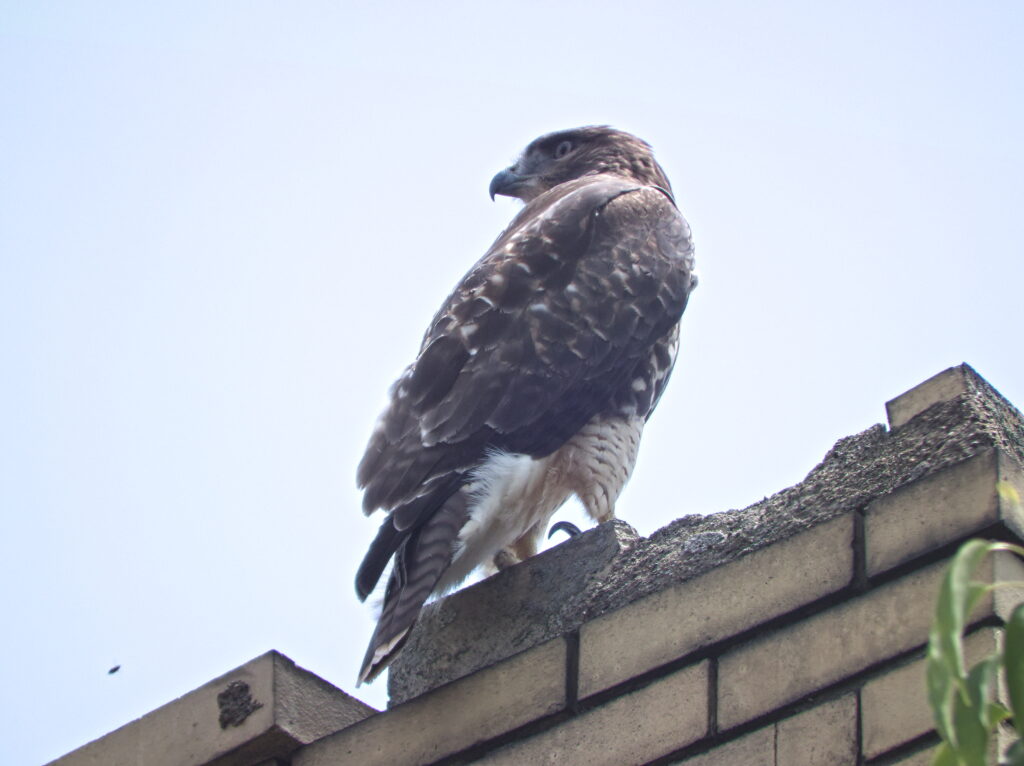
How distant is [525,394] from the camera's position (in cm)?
436

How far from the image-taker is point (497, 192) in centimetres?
656

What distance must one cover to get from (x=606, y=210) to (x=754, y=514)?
2406mm

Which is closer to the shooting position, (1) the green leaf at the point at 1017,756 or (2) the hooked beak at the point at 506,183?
(1) the green leaf at the point at 1017,756

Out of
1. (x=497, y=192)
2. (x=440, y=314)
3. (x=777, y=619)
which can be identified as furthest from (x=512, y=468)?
(x=497, y=192)

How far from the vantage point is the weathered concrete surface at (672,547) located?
2.70 meters

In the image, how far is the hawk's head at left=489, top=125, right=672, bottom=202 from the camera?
255 inches

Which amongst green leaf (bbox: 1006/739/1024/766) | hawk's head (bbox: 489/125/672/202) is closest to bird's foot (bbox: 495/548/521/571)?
hawk's head (bbox: 489/125/672/202)

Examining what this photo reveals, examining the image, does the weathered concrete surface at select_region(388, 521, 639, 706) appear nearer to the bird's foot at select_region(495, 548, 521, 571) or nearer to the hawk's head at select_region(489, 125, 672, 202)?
the bird's foot at select_region(495, 548, 521, 571)

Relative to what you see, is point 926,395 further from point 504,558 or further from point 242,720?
point 504,558

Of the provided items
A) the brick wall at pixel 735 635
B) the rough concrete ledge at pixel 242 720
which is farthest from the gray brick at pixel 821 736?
the rough concrete ledge at pixel 242 720

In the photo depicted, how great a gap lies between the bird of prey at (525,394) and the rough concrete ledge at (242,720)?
18cm

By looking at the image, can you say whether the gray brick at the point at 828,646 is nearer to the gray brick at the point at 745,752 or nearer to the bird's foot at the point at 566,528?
the gray brick at the point at 745,752

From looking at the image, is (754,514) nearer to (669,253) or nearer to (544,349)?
(544,349)

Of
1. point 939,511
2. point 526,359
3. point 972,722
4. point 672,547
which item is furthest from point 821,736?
point 526,359
